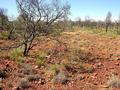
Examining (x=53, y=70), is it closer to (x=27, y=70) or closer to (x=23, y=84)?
(x=27, y=70)

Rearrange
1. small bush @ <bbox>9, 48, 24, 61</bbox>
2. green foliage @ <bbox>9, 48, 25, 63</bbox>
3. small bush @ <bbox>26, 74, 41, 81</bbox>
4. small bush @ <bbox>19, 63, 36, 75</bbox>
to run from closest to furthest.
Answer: small bush @ <bbox>26, 74, 41, 81</bbox> → small bush @ <bbox>19, 63, 36, 75</bbox> → green foliage @ <bbox>9, 48, 25, 63</bbox> → small bush @ <bbox>9, 48, 24, 61</bbox>

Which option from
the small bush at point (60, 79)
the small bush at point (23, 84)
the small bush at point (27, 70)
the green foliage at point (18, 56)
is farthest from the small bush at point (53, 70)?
the green foliage at point (18, 56)

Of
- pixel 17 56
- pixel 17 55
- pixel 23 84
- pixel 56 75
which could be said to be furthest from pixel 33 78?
pixel 17 55

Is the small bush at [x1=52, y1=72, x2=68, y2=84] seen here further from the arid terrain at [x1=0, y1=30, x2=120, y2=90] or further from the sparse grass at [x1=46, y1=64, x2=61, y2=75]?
the sparse grass at [x1=46, y1=64, x2=61, y2=75]

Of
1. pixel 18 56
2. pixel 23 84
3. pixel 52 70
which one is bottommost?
pixel 23 84

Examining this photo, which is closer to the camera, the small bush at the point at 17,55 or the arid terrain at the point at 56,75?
the arid terrain at the point at 56,75

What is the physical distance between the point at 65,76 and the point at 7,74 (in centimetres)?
224

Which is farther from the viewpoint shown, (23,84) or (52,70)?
(52,70)

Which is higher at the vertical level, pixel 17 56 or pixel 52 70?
pixel 17 56

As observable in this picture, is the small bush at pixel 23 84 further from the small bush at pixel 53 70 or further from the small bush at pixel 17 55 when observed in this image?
the small bush at pixel 17 55

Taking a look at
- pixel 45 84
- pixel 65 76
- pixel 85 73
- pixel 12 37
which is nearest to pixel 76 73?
pixel 85 73

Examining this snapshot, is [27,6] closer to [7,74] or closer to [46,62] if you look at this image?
[46,62]

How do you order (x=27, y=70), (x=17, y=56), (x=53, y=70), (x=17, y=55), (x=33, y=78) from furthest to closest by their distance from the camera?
1. (x=17, y=55)
2. (x=17, y=56)
3. (x=53, y=70)
4. (x=27, y=70)
5. (x=33, y=78)

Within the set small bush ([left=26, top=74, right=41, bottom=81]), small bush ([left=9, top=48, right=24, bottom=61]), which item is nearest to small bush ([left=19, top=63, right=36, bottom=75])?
small bush ([left=26, top=74, right=41, bottom=81])
